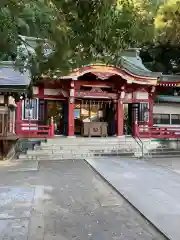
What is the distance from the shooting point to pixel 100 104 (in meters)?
20.4

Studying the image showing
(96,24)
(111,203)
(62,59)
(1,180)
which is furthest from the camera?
(1,180)

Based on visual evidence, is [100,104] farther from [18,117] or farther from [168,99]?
[18,117]

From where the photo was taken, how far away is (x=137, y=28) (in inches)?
125

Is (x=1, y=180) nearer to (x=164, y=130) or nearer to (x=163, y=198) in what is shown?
(x=163, y=198)

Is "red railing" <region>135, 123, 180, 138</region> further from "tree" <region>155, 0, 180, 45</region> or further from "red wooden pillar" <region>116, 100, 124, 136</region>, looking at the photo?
"tree" <region>155, 0, 180, 45</region>

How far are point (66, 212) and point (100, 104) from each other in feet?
48.5

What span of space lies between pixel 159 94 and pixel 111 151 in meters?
7.82

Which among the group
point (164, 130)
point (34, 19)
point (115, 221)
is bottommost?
point (115, 221)

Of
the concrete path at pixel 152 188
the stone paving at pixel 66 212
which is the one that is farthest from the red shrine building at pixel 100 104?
the stone paving at pixel 66 212

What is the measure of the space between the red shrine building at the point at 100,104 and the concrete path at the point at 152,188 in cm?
546

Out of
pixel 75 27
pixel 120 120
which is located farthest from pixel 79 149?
pixel 75 27

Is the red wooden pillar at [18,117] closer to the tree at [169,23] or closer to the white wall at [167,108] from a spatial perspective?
the tree at [169,23]

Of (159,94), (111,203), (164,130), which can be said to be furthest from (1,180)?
(159,94)

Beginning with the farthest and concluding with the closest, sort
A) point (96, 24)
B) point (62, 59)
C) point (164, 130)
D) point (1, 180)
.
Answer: point (164, 130) → point (1, 180) → point (62, 59) → point (96, 24)
